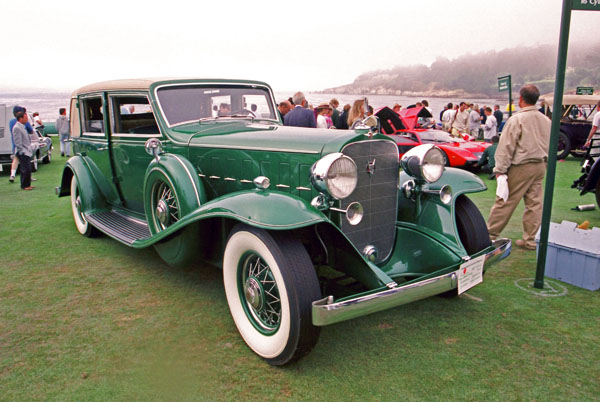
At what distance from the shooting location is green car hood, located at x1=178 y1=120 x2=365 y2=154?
2.88m

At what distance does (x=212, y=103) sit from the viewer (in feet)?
13.8

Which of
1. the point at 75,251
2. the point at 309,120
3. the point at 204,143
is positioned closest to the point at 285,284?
the point at 204,143

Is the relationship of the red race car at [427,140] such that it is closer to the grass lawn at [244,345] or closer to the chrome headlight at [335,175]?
the grass lawn at [244,345]

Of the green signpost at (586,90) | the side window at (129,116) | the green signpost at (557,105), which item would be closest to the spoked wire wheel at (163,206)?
the side window at (129,116)

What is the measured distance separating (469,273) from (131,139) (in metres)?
3.40

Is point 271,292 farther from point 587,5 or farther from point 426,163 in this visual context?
point 587,5

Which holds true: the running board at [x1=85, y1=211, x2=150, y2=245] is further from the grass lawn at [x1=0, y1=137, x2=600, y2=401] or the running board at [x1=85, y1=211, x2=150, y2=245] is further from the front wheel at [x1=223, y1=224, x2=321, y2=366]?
the front wheel at [x1=223, y1=224, x2=321, y2=366]

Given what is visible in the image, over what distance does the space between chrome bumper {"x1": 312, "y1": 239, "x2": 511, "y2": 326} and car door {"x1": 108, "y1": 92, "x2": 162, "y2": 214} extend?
2641 millimetres

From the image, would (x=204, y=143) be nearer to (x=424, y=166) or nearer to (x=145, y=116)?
(x=145, y=116)

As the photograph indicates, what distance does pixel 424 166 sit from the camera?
3.22m

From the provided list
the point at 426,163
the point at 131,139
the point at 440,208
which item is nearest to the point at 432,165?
the point at 426,163

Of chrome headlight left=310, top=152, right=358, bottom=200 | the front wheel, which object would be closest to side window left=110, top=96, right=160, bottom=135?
the front wheel

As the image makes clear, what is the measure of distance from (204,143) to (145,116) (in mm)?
1133

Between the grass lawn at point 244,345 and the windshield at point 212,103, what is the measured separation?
4.91ft
